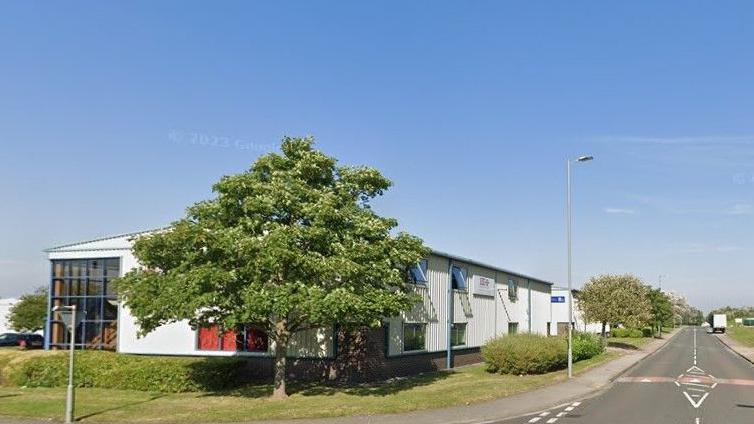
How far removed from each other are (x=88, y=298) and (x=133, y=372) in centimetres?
980

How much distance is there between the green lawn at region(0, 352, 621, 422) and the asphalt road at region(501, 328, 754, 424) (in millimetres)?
3195

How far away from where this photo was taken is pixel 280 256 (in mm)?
19203

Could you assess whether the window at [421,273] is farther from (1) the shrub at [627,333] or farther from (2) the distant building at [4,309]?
(1) the shrub at [627,333]

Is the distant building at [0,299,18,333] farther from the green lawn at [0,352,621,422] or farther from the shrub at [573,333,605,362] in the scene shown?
the shrub at [573,333,605,362]

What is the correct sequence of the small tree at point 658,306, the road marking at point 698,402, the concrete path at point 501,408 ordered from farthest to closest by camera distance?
1. the small tree at point 658,306
2. the road marking at point 698,402
3. the concrete path at point 501,408

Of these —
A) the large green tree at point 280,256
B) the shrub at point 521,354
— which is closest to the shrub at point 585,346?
the shrub at point 521,354

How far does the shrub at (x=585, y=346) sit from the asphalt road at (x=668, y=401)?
3959mm

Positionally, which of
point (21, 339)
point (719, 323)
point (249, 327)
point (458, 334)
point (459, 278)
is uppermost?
point (459, 278)

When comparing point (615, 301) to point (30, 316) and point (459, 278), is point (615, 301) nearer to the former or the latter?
point (459, 278)

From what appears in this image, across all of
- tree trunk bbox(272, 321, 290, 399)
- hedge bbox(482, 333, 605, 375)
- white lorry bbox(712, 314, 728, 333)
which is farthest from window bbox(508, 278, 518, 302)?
white lorry bbox(712, 314, 728, 333)

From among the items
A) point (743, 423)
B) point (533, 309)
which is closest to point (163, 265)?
point (743, 423)

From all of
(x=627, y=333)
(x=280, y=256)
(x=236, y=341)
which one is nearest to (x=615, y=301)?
(x=627, y=333)

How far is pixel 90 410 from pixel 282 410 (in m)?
5.99

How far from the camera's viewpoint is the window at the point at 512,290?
46.4 meters
